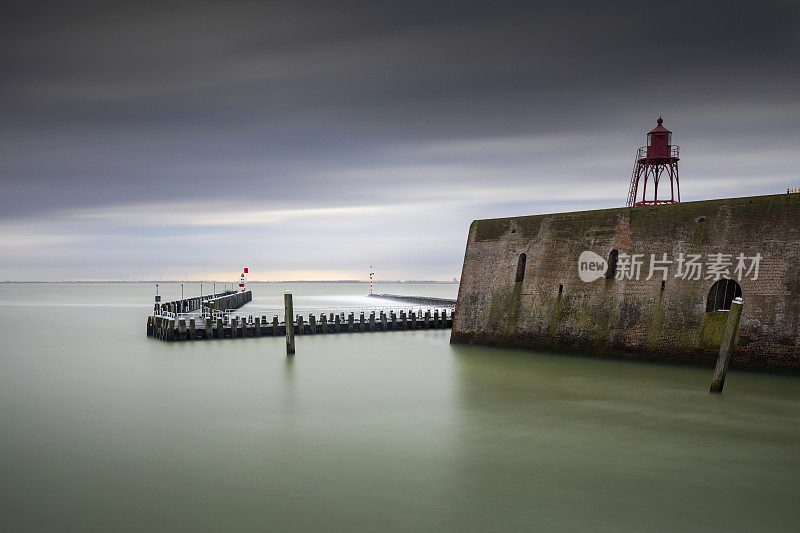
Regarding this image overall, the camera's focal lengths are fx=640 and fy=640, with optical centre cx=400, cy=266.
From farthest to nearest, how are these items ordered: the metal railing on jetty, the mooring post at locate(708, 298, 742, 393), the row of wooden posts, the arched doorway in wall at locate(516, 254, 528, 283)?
the metal railing on jetty → the row of wooden posts → the arched doorway in wall at locate(516, 254, 528, 283) → the mooring post at locate(708, 298, 742, 393)

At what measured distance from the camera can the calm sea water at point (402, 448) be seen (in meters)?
6.95

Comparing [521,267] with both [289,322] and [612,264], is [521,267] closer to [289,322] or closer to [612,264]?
[612,264]

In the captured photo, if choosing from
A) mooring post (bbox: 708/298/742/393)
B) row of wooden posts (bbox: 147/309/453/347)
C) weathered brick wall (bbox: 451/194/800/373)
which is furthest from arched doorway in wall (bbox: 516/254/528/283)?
mooring post (bbox: 708/298/742/393)

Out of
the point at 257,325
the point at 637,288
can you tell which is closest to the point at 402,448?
the point at 637,288

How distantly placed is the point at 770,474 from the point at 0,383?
16672mm

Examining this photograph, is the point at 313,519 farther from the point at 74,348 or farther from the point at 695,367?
the point at 74,348

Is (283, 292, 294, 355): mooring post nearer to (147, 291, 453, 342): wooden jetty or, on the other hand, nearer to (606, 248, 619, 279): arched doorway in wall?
(147, 291, 453, 342): wooden jetty

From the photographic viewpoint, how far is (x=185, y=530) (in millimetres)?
6477

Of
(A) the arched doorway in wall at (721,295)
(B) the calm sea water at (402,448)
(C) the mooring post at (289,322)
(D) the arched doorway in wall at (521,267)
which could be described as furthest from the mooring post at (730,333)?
(C) the mooring post at (289,322)

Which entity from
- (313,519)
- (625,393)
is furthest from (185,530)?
(625,393)

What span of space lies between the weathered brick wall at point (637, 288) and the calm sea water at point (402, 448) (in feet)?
2.86

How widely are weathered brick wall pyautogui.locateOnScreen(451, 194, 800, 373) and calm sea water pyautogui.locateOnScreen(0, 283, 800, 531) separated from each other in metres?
0.87

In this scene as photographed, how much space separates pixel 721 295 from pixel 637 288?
206 centimetres

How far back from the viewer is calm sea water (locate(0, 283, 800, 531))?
695cm
